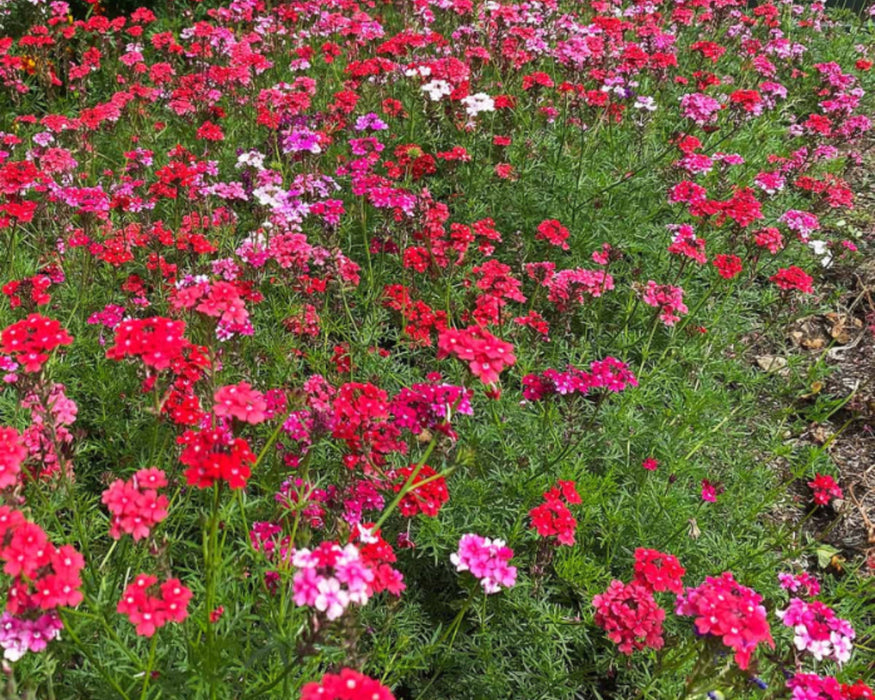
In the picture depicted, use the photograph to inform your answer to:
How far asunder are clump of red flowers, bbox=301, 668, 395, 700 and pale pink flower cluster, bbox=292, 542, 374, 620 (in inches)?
6.5

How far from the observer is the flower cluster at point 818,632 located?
2.35 meters

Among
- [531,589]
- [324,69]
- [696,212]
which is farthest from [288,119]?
[531,589]

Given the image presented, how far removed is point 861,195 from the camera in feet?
23.0

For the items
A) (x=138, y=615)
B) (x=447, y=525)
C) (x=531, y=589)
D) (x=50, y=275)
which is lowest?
(x=531, y=589)

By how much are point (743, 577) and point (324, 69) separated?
240 inches

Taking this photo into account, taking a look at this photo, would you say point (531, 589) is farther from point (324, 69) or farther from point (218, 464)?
point (324, 69)

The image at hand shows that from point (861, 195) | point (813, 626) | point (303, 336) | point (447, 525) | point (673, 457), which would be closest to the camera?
point (813, 626)

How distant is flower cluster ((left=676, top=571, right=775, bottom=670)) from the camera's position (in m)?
1.98

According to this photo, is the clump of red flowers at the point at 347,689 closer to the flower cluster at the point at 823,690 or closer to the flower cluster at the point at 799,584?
the flower cluster at the point at 823,690

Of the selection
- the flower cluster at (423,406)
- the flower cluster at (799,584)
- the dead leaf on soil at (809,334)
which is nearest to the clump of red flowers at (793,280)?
the dead leaf on soil at (809,334)

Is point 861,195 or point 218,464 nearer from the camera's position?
point 218,464

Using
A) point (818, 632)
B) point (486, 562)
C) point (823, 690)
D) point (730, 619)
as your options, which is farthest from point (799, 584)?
point (486, 562)

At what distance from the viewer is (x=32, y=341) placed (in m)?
2.19

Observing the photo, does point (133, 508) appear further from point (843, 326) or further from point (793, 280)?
point (843, 326)
